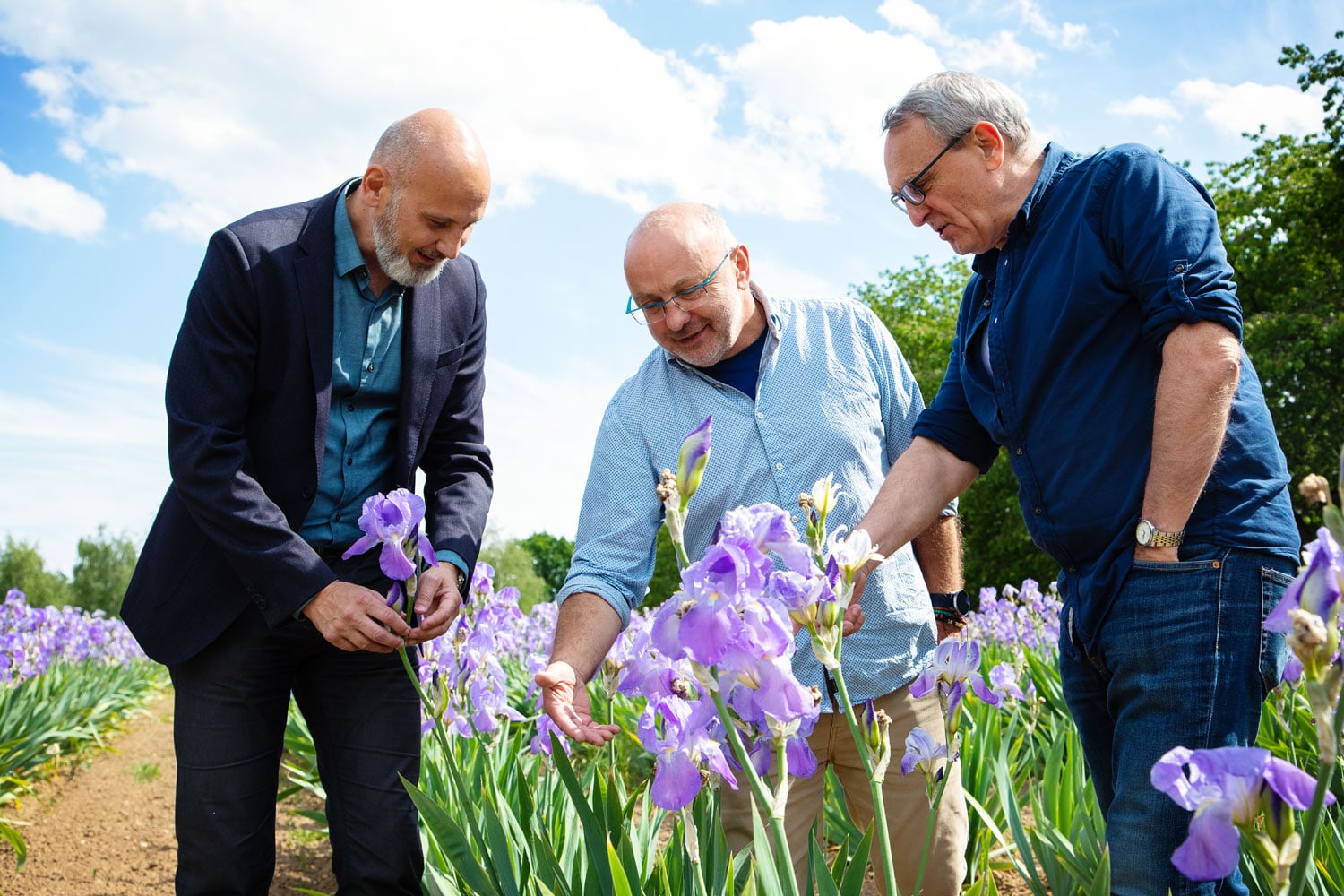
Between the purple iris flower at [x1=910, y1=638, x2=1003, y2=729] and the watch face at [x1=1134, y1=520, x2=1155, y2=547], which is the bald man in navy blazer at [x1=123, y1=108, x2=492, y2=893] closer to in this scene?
the purple iris flower at [x1=910, y1=638, x2=1003, y2=729]

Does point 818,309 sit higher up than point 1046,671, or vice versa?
point 818,309

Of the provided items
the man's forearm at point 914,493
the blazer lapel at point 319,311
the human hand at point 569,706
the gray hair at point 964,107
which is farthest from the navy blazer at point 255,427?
the gray hair at point 964,107

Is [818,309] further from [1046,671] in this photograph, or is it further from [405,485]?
[1046,671]

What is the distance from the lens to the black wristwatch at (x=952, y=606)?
2.51 m

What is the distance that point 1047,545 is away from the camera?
1.94 meters

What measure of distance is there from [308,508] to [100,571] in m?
32.0

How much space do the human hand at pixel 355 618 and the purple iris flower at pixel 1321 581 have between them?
1.63 m

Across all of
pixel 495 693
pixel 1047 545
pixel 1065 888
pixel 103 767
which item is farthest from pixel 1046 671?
pixel 103 767

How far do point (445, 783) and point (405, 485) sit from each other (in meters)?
1.24

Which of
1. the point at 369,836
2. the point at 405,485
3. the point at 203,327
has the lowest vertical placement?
the point at 369,836

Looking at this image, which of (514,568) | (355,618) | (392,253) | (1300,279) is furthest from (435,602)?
(514,568)

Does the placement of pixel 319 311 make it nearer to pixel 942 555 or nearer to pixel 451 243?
pixel 451 243

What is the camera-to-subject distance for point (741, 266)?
2.64 meters

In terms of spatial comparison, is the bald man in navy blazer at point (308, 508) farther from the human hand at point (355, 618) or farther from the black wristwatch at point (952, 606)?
the black wristwatch at point (952, 606)
